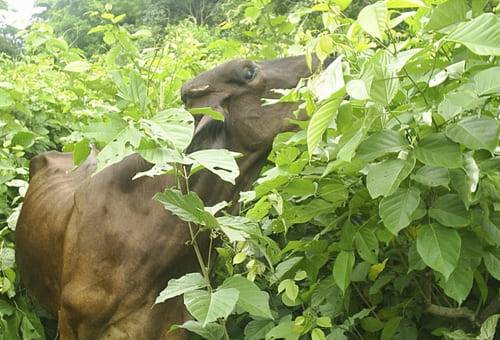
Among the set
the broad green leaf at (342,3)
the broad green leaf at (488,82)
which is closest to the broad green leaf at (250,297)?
the broad green leaf at (488,82)

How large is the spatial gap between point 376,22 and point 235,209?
4.01ft

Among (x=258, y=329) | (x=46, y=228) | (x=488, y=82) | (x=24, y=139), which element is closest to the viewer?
(x=488, y=82)

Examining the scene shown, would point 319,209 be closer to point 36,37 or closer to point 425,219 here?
point 425,219

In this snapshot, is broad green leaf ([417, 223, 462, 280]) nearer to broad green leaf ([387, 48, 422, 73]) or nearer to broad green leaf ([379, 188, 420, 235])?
broad green leaf ([379, 188, 420, 235])

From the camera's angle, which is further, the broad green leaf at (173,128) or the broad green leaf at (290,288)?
the broad green leaf at (290,288)

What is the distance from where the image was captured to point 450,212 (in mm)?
1470

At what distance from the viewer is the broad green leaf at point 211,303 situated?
1521 millimetres

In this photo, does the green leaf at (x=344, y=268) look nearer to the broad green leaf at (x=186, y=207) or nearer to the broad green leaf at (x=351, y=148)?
the broad green leaf at (x=186, y=207)

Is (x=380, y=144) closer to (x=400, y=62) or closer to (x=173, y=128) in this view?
(x=400, y=62)

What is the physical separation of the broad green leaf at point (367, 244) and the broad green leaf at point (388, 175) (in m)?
0.37

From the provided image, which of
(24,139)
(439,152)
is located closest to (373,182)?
(439,152)

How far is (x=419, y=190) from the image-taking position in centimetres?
147

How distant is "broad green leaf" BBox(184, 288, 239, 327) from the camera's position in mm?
1521

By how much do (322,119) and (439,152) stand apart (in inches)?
9.6
